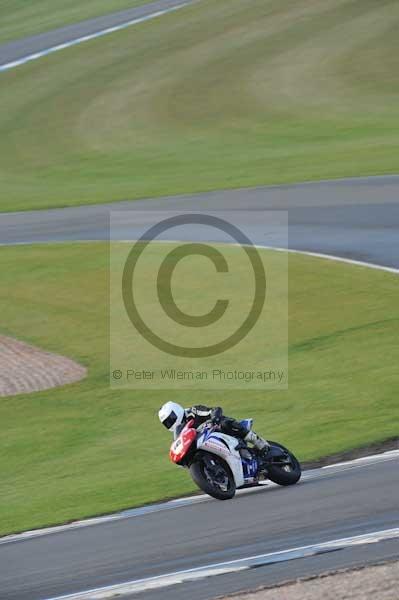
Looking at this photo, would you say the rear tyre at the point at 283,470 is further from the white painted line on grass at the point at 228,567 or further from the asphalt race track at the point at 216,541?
the white painted line on grass at the point at 228,567

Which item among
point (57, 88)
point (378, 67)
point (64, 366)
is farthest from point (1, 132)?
point (64, 366)

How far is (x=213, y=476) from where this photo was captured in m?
13.4

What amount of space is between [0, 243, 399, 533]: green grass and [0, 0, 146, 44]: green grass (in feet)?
160

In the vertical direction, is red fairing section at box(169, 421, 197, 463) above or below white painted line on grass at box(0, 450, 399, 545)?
above

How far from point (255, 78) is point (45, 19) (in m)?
24.8

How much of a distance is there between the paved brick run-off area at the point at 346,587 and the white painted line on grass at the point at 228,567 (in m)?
0.80

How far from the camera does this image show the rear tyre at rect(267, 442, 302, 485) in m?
13.8

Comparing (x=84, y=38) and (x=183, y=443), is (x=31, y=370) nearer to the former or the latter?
(x=183, y=443)

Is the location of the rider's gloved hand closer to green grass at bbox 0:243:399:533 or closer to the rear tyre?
the rear tyre

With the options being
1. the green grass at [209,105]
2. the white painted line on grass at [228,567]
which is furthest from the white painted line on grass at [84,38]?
the white painted line on grass at [228,567]

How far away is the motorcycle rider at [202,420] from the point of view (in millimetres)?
13320

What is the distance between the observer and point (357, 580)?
9.23 m

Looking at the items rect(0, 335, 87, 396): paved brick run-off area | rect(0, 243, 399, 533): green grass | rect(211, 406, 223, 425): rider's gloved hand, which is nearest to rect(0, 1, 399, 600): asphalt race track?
rect(211, 406, 223, 425): rider's gloved hand

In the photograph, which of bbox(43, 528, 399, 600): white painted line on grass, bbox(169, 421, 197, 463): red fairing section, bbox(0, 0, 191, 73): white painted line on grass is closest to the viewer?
bbox(43, 528, 399, 600): white painted line on grass
